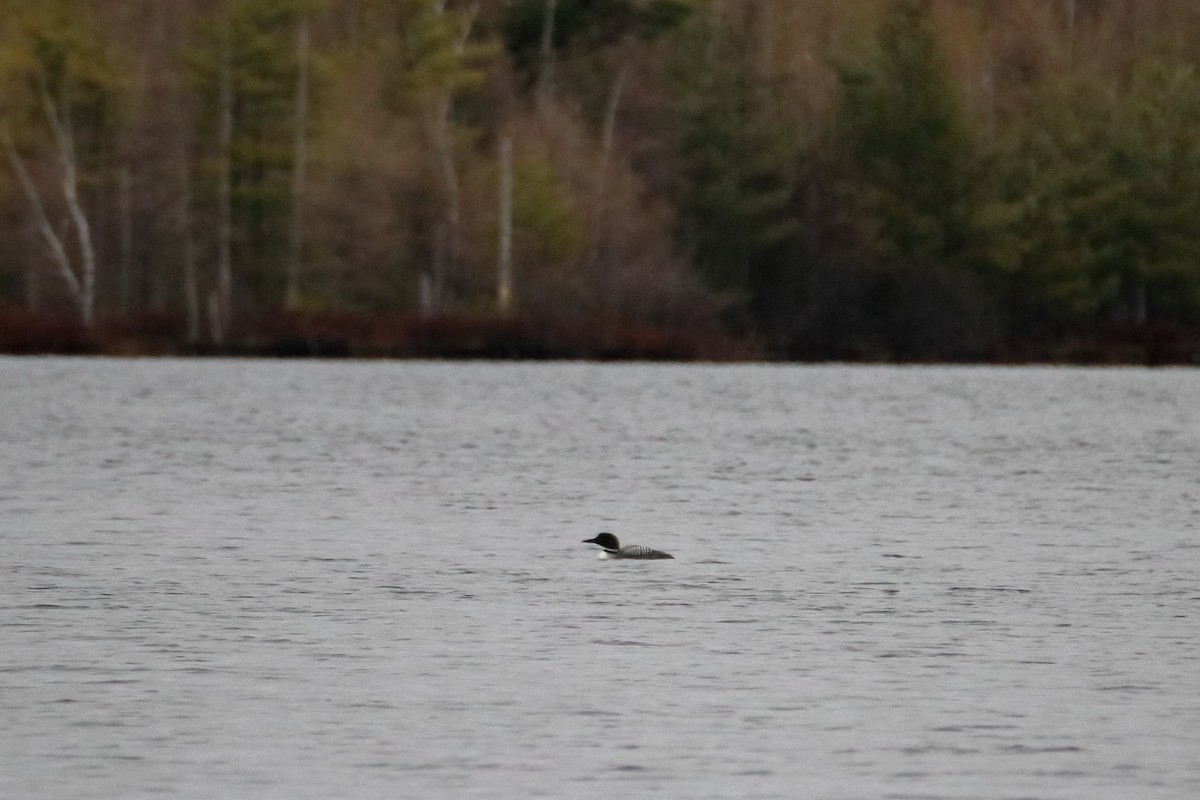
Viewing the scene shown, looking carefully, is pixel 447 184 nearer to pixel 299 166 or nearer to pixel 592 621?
pixel 299 166

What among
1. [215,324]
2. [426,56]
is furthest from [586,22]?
[215,324]

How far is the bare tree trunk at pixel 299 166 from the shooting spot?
237ft

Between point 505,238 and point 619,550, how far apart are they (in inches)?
2007

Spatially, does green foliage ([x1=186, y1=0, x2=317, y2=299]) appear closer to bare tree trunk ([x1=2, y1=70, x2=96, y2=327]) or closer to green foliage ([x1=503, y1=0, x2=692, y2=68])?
bare tree trunk ([x1=2, y1=70, x2=96, y2=327])

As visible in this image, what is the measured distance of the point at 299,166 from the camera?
73688mm

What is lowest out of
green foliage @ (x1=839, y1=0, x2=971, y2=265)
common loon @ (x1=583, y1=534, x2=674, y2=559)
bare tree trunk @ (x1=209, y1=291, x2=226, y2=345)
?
common loon @ (x1=583, y1=534, x2=674, y2=559)

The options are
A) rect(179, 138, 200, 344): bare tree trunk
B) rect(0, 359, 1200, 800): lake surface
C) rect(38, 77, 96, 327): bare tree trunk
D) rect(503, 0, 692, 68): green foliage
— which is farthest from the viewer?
rect(503, 0, 692, 68): green foliage

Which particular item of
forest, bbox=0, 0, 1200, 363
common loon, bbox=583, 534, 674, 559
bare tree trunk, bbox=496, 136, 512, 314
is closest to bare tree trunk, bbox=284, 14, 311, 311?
forest, bbox=0, 0, 1200, 363

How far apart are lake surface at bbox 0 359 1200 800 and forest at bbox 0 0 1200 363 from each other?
34.6 m

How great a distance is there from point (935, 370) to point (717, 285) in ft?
25.1

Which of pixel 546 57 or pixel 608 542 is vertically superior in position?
pixel 546 57

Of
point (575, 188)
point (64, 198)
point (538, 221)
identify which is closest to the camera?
point (64, 198)

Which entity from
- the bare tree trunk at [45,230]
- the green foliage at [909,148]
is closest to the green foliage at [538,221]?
the green foliage at [909,148]

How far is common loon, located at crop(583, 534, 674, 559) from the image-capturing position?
66.1 ft
